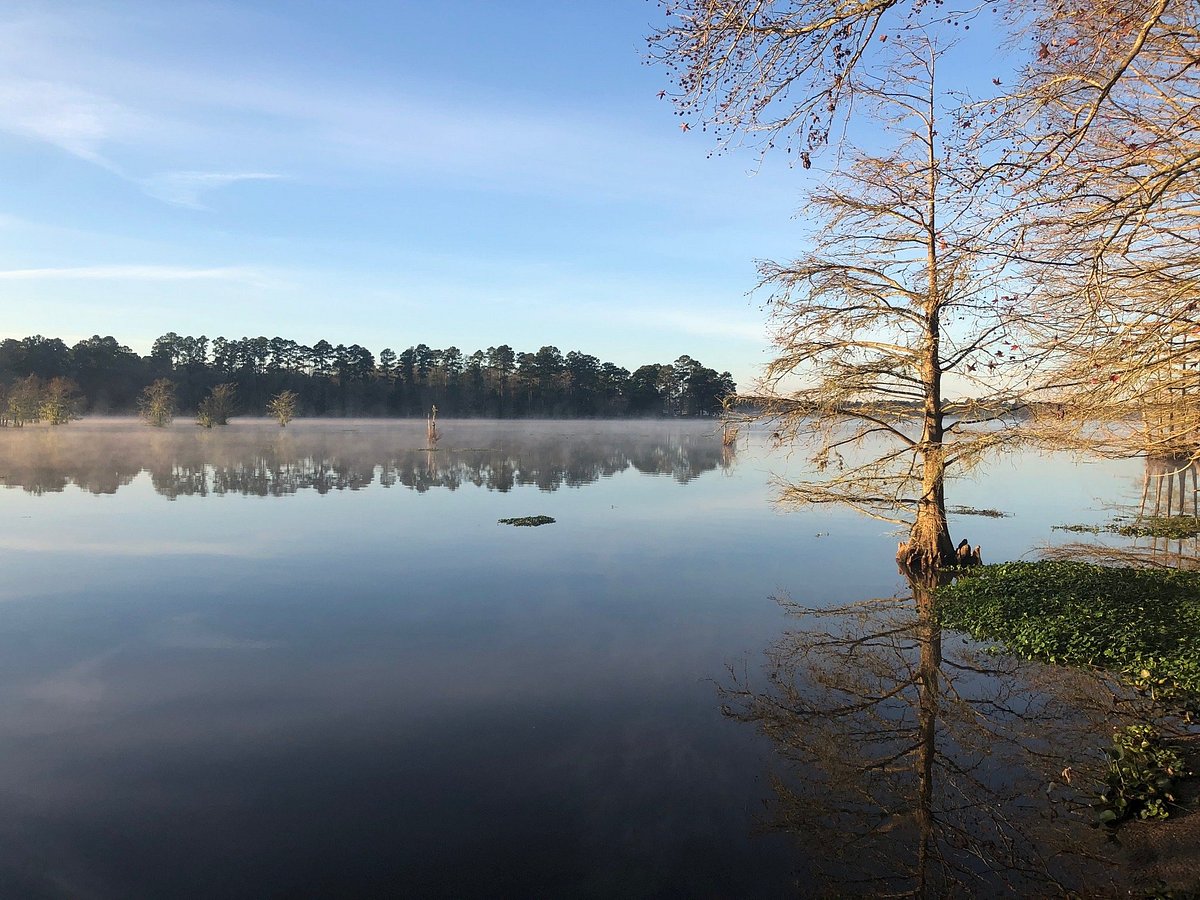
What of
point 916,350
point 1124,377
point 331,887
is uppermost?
point 916,350

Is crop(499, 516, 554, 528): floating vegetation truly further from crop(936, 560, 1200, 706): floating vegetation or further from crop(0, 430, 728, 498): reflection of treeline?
crop(936, 560, 1200, 706): floating vegetation

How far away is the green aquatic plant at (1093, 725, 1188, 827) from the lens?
7.58 meters

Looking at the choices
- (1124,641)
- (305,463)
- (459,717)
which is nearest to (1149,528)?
(1124,641)

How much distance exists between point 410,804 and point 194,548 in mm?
17818

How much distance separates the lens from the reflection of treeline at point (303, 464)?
39.7 metres

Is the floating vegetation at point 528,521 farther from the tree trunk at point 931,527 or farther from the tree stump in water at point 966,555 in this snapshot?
the tree stump in water at point 966,555

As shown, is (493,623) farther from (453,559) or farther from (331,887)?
(331,887)

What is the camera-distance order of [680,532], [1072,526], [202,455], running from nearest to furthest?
[680,532] < [1072,526] < [202,455]

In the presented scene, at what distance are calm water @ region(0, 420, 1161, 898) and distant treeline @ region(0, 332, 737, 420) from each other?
102983 millimetres

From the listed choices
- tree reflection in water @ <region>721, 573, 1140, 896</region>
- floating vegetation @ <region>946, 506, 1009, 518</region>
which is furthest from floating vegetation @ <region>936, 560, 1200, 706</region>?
floating vegetation @ <region>946, 506, 1009, 518</region>

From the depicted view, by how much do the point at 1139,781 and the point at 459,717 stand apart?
26.2 ft

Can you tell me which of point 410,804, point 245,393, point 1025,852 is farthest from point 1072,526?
point 245,393

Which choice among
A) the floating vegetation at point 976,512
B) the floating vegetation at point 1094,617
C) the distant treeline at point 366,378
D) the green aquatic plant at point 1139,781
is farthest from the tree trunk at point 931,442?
the distant treeline at point 366,378

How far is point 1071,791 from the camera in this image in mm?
8359
